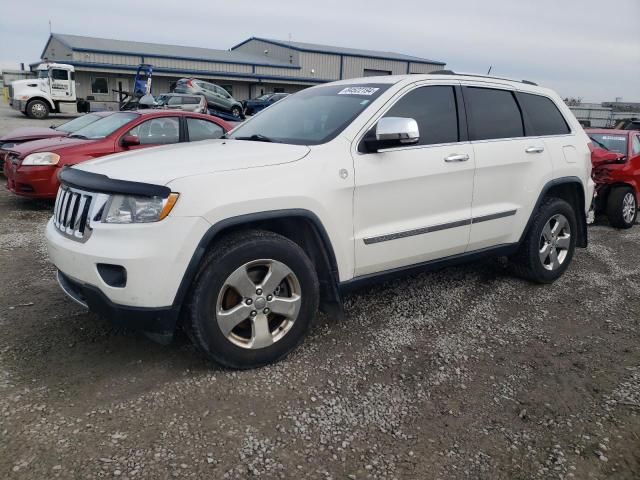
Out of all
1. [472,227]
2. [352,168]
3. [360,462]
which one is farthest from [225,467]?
[472,227]

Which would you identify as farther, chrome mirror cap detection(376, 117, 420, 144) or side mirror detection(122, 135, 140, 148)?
side mirror detection(122, 135, 140, 148)

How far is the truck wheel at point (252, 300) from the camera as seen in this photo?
115 inches

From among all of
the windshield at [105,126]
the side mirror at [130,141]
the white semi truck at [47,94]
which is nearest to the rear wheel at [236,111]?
the white semi truck at [47,94]

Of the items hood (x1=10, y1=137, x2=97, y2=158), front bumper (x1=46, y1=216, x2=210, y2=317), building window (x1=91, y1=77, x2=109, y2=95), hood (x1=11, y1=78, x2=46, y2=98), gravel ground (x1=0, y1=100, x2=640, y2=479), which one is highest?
building window (x1=91, y1=77, x2=109, y2=95)

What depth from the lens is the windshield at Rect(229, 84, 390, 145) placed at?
11.8ft

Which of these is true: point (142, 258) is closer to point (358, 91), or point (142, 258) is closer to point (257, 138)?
point (257, 138)

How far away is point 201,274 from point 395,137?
1.48 m

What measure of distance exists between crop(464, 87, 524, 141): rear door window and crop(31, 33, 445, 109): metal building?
29.6 m

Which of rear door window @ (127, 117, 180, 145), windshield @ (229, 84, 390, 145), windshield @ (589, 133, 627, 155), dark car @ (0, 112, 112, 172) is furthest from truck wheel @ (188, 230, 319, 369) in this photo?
windshield @ (589, 133, 627, 155)

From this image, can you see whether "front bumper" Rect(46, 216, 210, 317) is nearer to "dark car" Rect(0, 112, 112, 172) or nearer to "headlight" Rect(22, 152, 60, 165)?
"headlight" Rect(22, 152, 60, 165)

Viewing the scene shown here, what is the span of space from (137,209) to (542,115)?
12.4 ft

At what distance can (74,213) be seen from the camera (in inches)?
122

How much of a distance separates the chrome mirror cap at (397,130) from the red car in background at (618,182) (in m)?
5.76

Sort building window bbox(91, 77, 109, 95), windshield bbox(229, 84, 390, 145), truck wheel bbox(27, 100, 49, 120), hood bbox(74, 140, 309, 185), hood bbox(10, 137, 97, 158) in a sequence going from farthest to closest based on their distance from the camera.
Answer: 1. building window bbox(91, 77, 109, 95)
2. truck wheel bbox(27, 100, 49, 120)
3. hood bbox(10, 137, 97, 158)
4. windshield bbox(229, 84, 390, 145)
5. hood bbox(74, 140, 309, 185)
